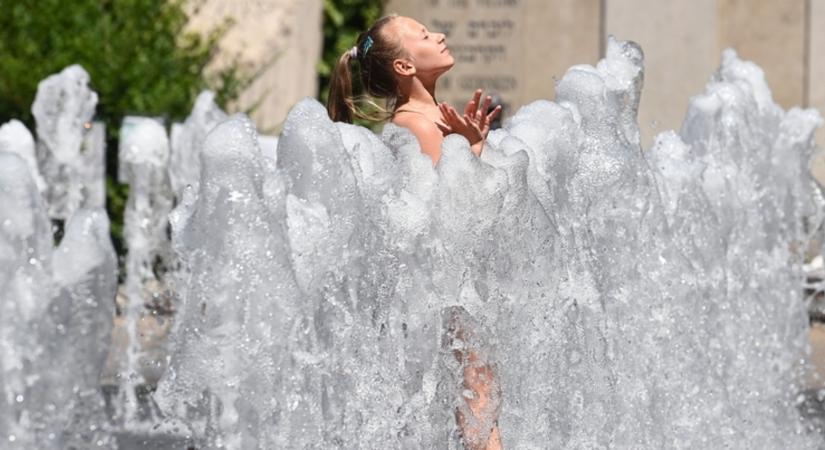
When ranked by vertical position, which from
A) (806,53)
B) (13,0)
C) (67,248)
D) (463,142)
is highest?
(463,142)

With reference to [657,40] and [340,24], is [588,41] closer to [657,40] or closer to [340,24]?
[657,40]

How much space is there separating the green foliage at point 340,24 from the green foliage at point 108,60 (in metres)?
2.19

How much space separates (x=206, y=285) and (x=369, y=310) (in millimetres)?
461

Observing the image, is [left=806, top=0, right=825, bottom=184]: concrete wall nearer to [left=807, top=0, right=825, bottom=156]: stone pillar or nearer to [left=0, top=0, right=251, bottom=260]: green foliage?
[left=807, top=0, right=825, bottom=156]: stone pillar

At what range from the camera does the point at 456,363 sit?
3.86 meters

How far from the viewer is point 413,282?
3885 millimetres

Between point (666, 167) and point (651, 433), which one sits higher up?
point (666, 167)

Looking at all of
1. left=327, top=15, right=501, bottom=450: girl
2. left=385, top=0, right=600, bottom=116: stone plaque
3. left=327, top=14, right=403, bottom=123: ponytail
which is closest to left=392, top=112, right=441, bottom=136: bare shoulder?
left=327, top=15, right=501, bottom=450: girl

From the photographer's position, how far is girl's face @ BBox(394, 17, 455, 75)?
4.05 meters

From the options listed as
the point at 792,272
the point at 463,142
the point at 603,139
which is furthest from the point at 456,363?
the point at 792,272

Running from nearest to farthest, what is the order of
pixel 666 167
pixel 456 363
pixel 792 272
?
pixel 456 363 → pixel 666 167 → pixel 792 272

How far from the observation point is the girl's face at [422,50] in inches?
159

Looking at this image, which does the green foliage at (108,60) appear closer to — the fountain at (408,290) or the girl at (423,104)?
the fountain at (408,290)

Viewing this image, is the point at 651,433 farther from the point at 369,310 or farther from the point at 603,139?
the point at 369,310
